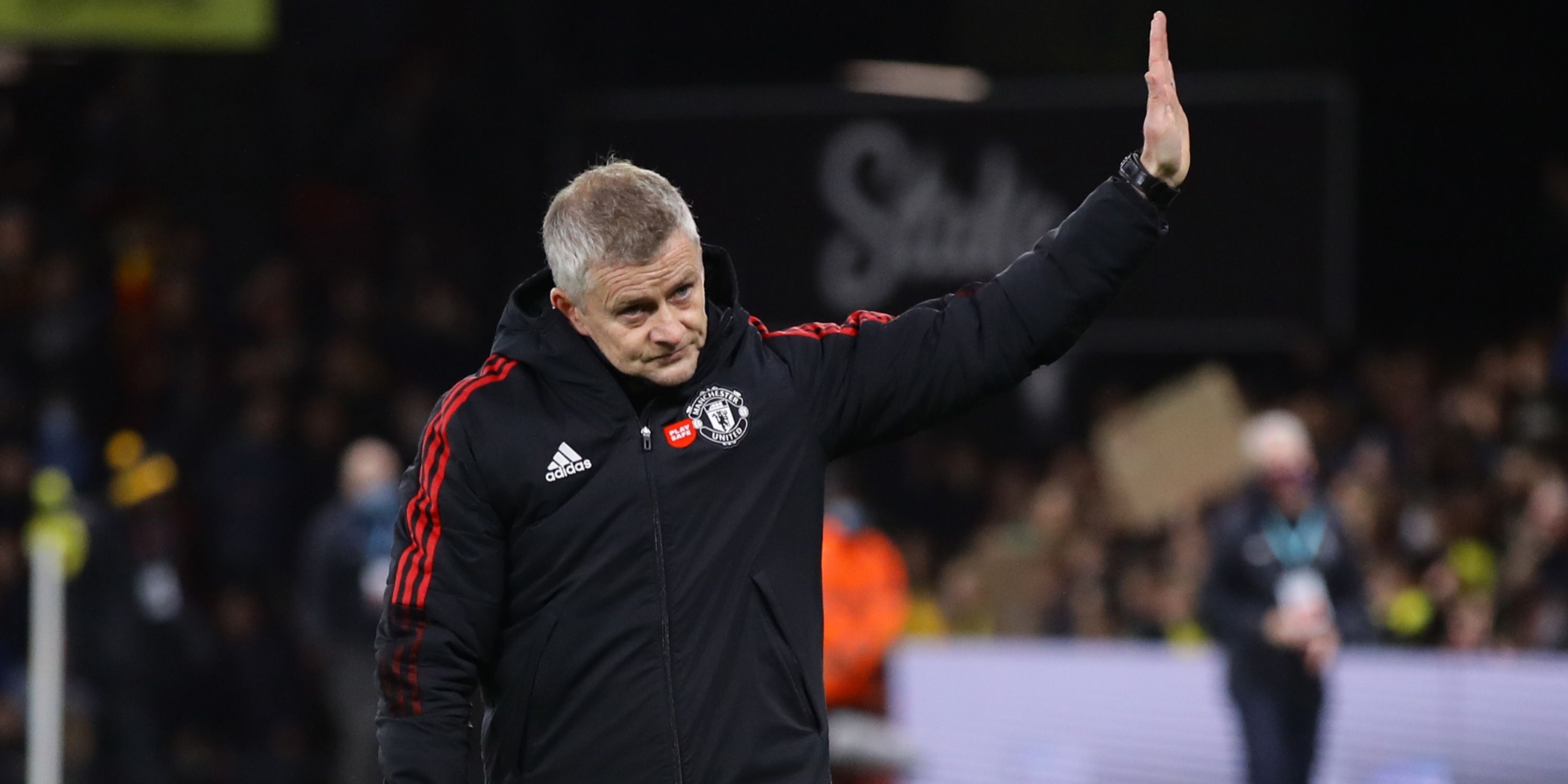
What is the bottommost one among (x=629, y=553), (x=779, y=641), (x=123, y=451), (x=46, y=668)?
(x=46, y=668)

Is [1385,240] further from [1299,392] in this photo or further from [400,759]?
[400,759]

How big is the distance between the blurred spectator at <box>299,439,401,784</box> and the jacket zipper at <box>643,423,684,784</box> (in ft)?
24.2

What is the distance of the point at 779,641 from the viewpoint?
3.52 m

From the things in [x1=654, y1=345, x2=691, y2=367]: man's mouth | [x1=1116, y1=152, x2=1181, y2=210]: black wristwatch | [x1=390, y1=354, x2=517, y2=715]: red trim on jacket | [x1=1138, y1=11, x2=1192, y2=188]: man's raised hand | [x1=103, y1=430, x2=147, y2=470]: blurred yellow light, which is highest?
[x1=1138, y1=11, x2=1192, y2=188]: man's raised hand

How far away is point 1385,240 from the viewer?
1413 cm

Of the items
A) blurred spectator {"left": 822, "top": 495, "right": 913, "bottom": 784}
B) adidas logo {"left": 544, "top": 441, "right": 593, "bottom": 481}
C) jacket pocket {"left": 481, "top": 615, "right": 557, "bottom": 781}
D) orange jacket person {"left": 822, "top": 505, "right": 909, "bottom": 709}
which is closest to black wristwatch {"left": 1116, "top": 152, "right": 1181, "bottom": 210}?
adidas logo {"left": 544, "top": 441, "right": 593, "bottom": 481}

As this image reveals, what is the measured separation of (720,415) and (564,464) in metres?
0.27

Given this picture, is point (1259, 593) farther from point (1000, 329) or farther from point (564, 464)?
point (564, 464)

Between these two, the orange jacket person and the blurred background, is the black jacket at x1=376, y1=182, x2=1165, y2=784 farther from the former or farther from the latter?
the blurred background

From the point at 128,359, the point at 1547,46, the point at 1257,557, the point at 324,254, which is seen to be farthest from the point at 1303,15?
the point at 128,359

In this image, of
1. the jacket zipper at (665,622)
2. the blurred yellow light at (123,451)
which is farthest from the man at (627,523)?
the blurred yellow light at (123,451)

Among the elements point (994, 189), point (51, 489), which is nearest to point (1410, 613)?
point (994, 189)

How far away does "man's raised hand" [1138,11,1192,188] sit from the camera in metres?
3.62

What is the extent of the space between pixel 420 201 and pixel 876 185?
14.4ft
